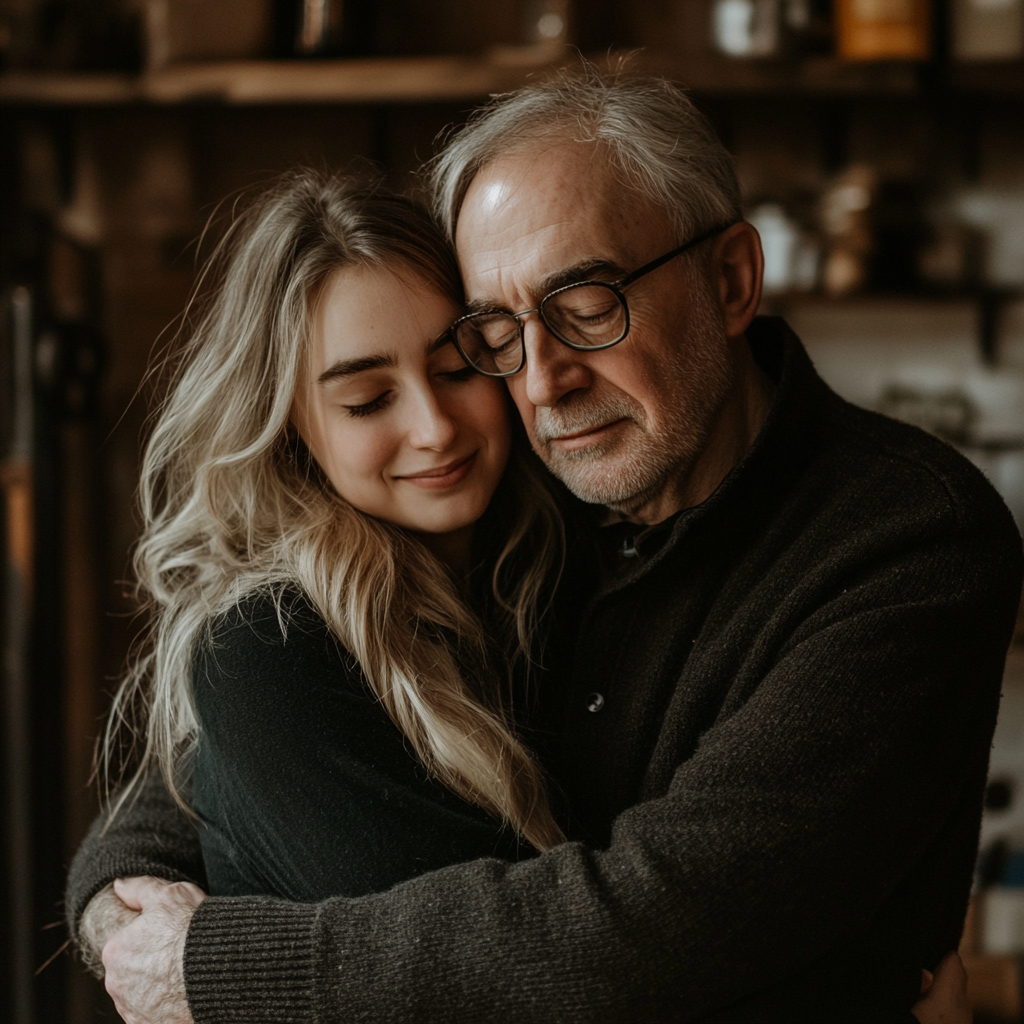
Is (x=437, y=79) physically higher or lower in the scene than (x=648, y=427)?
higher

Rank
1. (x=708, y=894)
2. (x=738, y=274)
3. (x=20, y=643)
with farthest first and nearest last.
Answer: (x=20, y=643), (x=738, y=274), (x=708, y=894)

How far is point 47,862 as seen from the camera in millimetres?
2693

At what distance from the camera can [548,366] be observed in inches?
53.9

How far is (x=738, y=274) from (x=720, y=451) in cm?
24

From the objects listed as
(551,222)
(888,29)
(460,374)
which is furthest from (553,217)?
(888,29)

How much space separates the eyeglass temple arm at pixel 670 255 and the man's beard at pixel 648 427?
0.14 feet

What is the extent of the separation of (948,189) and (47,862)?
301cm

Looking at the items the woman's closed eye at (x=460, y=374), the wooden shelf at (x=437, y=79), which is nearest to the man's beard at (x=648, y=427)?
the woman's closed eye at (x=460, y=374)

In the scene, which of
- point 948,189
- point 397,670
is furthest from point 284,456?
point 948,189

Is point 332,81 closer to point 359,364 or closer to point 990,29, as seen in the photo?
point 990,29

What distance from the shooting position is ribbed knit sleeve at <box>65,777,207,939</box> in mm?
1408

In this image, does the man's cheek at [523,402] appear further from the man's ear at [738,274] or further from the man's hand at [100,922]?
the man's hand at [100,922]

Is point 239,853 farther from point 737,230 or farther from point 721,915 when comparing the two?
point 737,230

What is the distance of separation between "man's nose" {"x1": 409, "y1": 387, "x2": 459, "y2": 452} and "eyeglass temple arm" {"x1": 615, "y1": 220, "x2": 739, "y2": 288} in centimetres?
26
